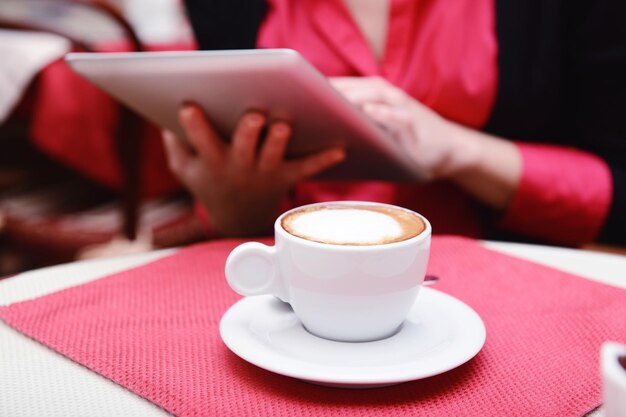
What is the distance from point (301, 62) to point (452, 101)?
415mm

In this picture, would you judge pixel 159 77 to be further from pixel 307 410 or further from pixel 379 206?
pixel 307 410

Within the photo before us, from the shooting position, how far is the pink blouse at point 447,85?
0.82 m

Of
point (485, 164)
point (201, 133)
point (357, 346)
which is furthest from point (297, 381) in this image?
point (485, 164)

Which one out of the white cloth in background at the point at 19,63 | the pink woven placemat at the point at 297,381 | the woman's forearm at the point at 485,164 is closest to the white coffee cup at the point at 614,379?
the pink woven placemat at the point at 297,381

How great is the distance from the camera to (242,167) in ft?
2.46

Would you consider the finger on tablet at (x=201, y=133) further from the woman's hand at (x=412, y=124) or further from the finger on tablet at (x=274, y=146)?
the woman's hand at (x=412, y=124)

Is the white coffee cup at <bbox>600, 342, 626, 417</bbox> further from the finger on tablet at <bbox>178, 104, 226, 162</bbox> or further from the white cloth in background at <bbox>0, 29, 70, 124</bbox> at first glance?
the white cloth in background at <bbox>0, 29, 70, 124</bbox>

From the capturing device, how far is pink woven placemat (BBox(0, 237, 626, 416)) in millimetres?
310

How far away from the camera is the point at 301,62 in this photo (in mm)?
484

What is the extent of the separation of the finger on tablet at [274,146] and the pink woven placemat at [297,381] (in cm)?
17

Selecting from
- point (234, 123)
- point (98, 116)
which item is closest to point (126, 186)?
point (98, 116)

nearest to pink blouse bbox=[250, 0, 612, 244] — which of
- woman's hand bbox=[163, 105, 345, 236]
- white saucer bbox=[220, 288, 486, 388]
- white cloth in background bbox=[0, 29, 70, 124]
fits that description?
woman's hand bbox=[163, 105, 345, 236]

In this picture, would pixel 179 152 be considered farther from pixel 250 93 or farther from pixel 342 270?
pixel 342 270

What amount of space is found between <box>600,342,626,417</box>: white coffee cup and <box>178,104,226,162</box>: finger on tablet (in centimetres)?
50
